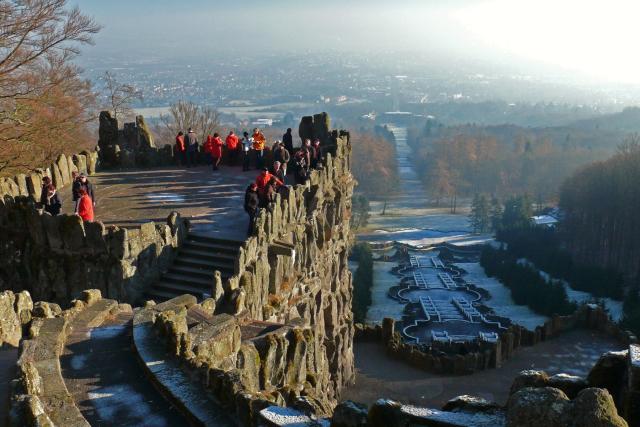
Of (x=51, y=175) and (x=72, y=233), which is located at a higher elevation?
(x=51, y=175)

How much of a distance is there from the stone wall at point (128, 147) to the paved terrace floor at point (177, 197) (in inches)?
32.6

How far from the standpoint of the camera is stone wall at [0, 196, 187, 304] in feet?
49.0

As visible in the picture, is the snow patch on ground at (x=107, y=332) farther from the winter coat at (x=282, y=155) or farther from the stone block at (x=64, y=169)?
the winter coat at (x=282, y=155)

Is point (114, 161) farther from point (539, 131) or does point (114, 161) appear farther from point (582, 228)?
point (539, 131)

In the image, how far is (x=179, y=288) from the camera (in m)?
15.1

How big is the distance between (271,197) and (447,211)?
77402 mm

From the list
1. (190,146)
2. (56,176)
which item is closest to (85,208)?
(56,176)

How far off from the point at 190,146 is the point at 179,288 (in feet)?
32.2

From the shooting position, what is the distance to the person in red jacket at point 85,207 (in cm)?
1554

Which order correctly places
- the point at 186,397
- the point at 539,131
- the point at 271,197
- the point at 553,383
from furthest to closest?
the point at 539,131
the point at 271,197
the point at 186,397
the point at 553,383

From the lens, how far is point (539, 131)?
137875 millimetres

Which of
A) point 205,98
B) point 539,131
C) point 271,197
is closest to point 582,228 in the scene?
point 271,197

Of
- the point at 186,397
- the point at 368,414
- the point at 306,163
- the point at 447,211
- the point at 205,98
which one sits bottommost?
the point at 447,211

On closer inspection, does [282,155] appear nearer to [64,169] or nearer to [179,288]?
[64,169]
